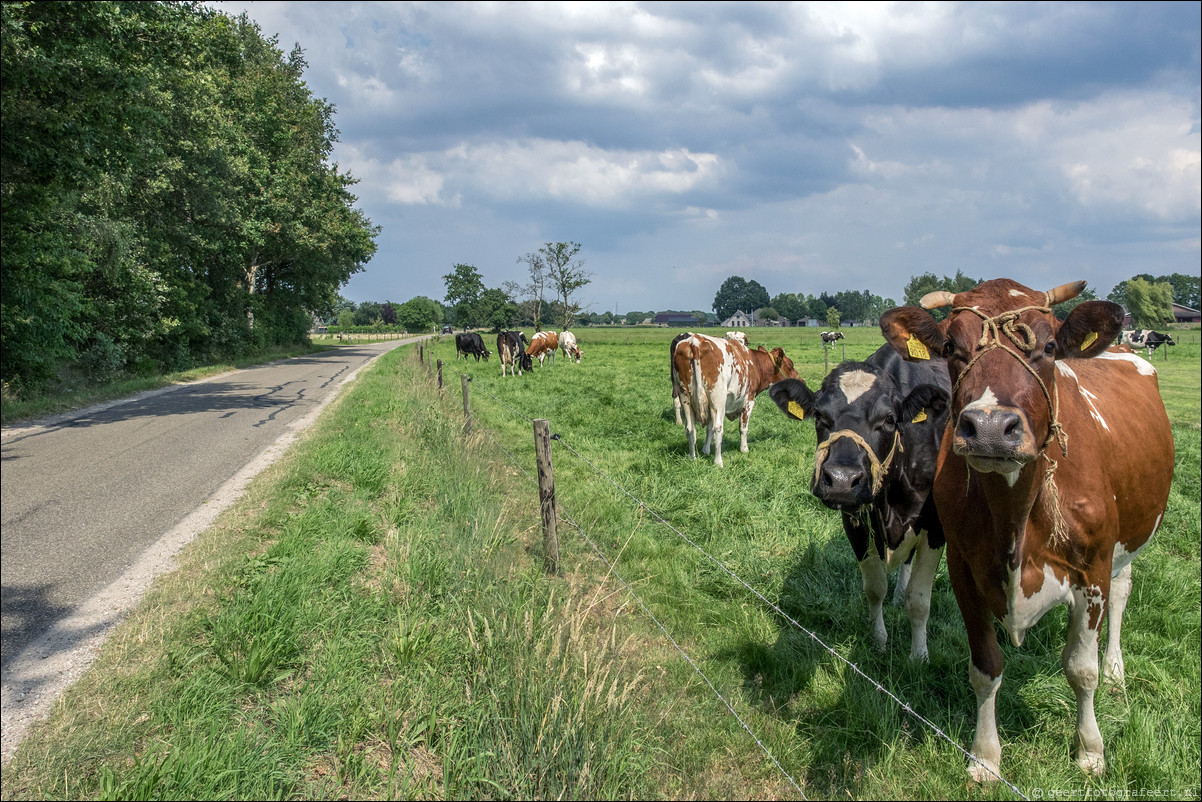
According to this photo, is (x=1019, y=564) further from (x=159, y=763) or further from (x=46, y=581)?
(x=46, y=581)

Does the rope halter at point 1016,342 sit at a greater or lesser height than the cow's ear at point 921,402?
greater

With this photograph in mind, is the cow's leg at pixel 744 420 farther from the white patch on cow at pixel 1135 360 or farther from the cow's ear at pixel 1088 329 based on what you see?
the cow's ear at pixel 1088 329

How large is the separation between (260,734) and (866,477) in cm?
296

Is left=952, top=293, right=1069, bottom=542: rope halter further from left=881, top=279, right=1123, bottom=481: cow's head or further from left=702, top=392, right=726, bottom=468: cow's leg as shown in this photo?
left=702, top=392, right=726, bottom=468: cow's leg

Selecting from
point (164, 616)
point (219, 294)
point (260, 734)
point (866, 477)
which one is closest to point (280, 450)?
point (164, 616)

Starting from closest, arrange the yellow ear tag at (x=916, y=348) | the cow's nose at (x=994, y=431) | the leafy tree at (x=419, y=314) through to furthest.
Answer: the cow's nose at (x=994, y=431)
the yellow ear tag at (x=916, y=348)
the leafy tree at (x=419, y=314)

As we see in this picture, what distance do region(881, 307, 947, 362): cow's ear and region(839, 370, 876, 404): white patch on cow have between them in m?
0.81

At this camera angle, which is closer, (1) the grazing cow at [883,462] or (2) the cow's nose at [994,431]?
(2) the cow's nose at [994,431]

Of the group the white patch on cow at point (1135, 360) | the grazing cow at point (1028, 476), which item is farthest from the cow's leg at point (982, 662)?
the white patch on cow at point (1135, 360)

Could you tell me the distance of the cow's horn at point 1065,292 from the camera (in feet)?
7.84

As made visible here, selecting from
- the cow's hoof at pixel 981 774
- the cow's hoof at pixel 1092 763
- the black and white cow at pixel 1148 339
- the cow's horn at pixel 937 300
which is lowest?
the black and white cow at pixel 1148 339

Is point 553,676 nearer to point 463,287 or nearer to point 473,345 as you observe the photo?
point 473,345

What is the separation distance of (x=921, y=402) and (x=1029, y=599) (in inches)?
47.4

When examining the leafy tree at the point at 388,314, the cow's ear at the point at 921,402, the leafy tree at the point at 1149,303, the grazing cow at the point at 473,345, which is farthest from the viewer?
the leafy tree at the point at 388,314
